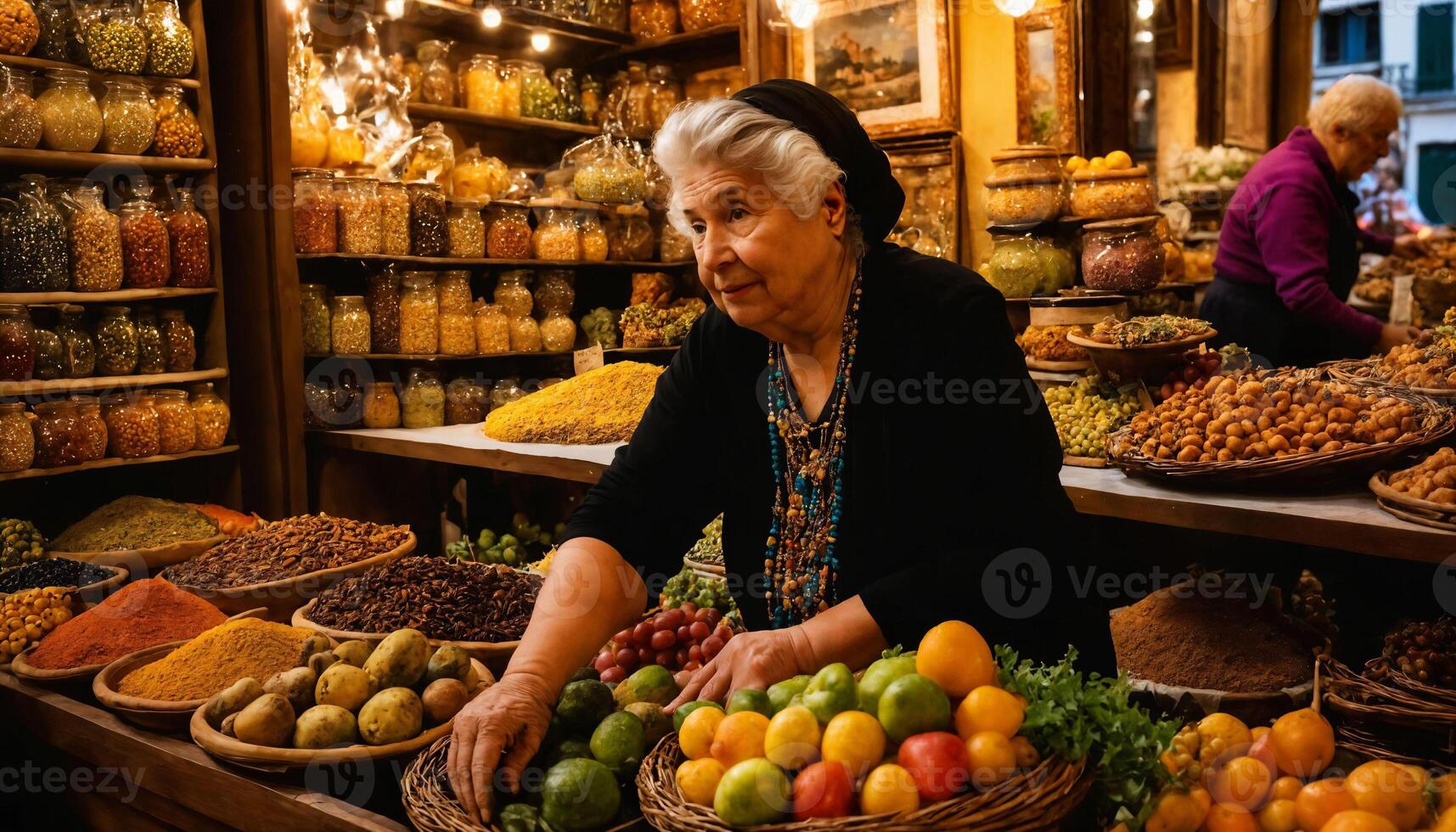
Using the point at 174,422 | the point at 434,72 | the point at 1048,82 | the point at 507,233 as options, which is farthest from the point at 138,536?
the point at 1048,82

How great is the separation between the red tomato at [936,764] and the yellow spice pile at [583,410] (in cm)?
223

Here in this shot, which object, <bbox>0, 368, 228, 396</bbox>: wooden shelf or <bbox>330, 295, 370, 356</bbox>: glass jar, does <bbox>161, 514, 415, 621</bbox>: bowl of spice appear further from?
<bbox>330, 295, 370, 356</bbox>: glass jar

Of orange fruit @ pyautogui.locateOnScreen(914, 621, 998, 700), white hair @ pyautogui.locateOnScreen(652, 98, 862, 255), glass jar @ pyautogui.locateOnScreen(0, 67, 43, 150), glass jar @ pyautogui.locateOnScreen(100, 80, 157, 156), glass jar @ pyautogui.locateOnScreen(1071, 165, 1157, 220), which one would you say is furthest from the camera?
glass jar @ pyautogui.locateOnScreen(100, 80, 157, 156)

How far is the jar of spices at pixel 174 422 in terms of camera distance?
128 inches

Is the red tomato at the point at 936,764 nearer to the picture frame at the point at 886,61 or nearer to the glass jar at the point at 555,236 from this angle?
the glass jar at the point at 555,236

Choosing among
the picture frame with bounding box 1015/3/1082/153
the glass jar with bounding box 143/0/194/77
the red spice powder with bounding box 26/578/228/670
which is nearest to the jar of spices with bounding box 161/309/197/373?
the glass jar with bounding box 143/0/194/77

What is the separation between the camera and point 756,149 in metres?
1.45

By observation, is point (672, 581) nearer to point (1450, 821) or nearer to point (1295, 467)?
point (1295, 467)

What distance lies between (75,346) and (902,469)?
253cm

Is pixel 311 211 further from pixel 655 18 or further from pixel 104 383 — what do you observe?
pixel 655 18

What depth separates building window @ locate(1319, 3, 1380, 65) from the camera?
1870 cm

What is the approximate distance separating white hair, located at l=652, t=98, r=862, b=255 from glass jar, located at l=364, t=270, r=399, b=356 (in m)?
2.47

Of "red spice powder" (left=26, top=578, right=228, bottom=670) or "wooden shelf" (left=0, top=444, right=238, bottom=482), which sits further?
"wooden shelf" (left=0, top=444, right=238, bottom=482)

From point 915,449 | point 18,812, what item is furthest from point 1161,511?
point 18,812
